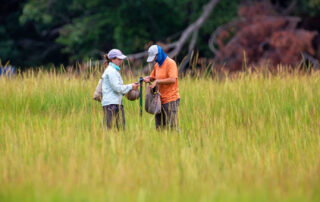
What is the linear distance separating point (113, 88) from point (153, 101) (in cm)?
53

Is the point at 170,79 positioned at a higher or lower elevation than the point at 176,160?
higher

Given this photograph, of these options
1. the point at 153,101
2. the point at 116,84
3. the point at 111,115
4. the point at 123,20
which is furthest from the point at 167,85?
the point at 123,20

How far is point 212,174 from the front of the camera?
191 inches

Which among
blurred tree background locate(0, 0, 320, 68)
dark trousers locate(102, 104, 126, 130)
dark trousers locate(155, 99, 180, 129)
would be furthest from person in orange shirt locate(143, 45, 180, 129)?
blurred tree background locate(0, 0, 320, 68)

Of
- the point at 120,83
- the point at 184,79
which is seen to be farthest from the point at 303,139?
the point at 184,79

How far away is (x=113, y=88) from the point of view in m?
6.56

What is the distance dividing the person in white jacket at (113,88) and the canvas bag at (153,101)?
0.21 m

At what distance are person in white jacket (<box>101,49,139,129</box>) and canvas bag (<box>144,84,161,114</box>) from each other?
214 millimetres

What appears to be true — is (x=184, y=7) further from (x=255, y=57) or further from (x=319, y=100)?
(x=319, y=100)

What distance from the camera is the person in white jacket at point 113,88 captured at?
655cm

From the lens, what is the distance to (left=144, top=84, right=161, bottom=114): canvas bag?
21.6ft

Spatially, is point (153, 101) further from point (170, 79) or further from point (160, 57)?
point (160, 57)

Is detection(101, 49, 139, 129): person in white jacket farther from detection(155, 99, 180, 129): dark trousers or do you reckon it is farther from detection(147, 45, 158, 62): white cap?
detection(155, 99, 180, 129): dark trousers

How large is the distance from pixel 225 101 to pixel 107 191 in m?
4.33
